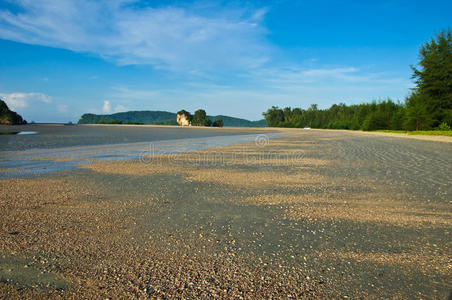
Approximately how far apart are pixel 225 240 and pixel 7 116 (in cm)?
9598

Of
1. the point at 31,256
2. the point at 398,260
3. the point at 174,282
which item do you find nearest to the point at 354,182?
the point at 398,260

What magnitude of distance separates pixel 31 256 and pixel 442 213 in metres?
5.96

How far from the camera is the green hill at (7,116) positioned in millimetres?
73875

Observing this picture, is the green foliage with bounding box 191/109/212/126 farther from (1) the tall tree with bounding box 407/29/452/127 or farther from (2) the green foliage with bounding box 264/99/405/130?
(1) the tall tree with bounding box 407/29/452/127

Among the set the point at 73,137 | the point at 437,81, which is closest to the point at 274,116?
the point at 437,81

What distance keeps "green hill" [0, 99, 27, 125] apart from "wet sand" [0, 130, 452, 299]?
89.4m

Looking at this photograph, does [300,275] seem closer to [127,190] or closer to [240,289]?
[240,289]

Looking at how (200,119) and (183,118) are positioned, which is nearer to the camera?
(200,119)

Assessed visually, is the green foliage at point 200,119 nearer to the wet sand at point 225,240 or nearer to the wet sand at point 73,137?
the wet sand at point 73,137

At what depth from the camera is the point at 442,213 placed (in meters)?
4.31

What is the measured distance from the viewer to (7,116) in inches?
2936

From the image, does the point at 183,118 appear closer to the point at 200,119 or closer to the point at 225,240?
the point at 200,119

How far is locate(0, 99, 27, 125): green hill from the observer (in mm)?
73875

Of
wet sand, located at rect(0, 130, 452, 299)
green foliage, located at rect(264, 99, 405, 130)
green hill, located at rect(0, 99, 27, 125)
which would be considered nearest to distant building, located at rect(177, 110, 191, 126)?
green foliage, located at rect(264, 99, 405, 130)
